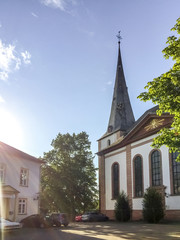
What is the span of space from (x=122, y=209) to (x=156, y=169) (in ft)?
17.9

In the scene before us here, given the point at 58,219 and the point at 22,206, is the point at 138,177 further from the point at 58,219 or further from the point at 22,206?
the point at 22,206

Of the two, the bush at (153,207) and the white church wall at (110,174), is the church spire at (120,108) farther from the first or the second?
the bush at (153,207)

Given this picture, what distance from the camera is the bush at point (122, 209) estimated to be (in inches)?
1144

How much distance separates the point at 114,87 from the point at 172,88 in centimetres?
3106

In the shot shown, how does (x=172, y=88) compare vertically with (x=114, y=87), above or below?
below

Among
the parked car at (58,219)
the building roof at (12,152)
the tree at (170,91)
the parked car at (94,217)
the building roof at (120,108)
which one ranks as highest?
the building roof at (120,108)

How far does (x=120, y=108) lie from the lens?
1610 inches

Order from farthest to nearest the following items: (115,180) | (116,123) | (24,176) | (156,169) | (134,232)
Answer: (116,123), (115,180), (156,169), (24,176), (134,232)

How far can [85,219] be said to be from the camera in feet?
108

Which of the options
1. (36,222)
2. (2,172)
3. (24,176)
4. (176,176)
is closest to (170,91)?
(36,222)

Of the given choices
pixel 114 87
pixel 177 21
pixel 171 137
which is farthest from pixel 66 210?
pixel 177 21

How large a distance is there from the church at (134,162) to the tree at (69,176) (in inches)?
213

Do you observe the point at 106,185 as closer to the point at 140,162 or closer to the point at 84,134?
the point at 140,162

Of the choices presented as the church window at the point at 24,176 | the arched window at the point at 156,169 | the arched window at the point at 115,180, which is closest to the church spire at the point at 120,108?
the arched window at the point at 115,180
